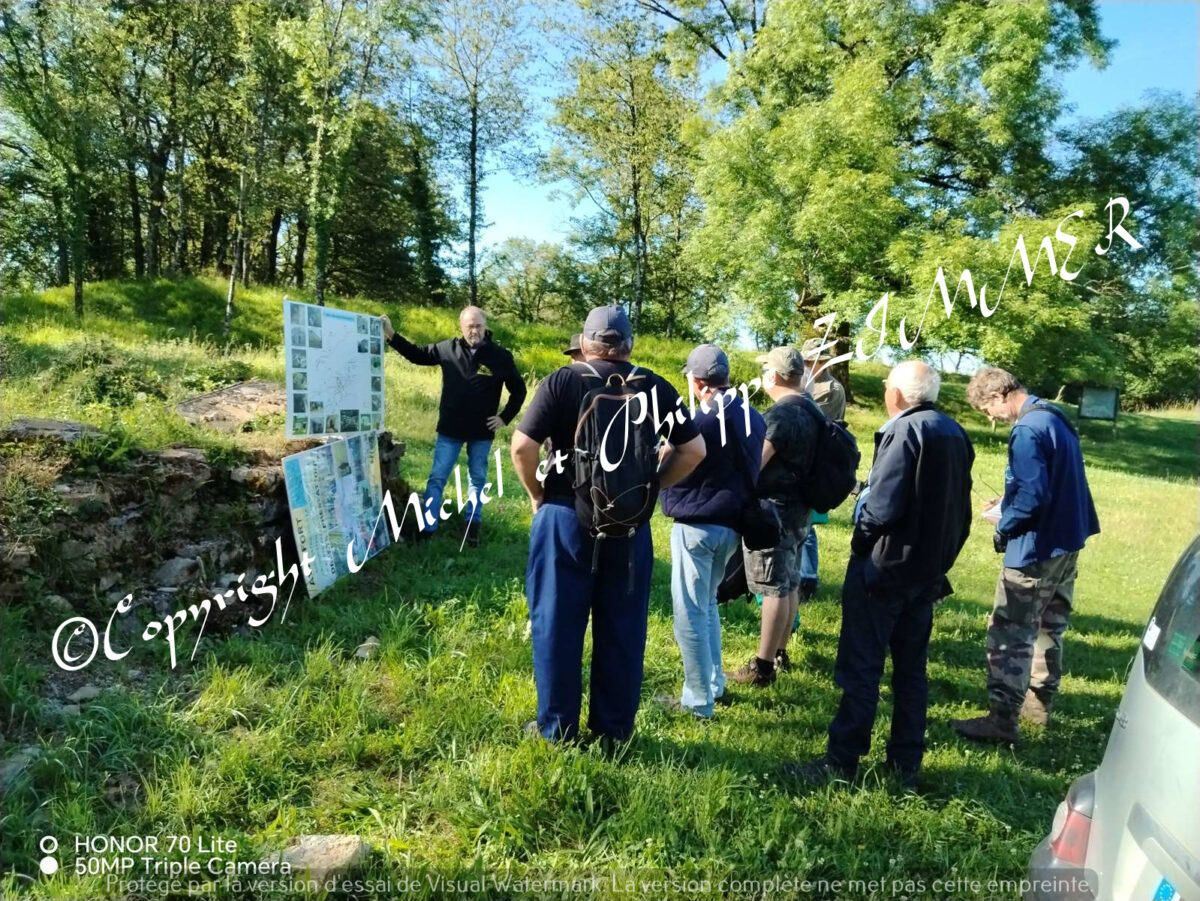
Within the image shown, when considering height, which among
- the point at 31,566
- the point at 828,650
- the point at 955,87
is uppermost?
the point at 955,87

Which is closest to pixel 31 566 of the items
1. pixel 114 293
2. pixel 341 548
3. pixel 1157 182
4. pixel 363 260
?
pixel 341 548

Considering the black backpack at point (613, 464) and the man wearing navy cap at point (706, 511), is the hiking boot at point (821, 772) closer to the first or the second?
the man wearing navy cap at point (706, 511)

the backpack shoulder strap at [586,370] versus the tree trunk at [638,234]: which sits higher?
the tree trunk at [638,234]

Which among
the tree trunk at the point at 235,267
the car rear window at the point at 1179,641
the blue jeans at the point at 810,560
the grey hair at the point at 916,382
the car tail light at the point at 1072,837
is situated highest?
the tree trunk at the point at 235,267

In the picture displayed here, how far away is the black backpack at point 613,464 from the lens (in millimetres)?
3027

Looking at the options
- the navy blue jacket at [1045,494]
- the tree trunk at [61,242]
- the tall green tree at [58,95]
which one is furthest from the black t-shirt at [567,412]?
the tree trunk at [61,242]

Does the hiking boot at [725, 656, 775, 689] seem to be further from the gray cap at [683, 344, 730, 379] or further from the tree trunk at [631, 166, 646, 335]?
the tree trunk at [631, 166, 646, 335]

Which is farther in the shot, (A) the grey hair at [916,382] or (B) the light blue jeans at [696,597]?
(B) the light blue jeans at [696,597]

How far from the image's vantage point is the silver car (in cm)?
139

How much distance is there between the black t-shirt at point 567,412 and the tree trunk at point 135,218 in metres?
27.3

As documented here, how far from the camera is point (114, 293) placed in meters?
19.6

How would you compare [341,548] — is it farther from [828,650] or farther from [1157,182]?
[1157,182]

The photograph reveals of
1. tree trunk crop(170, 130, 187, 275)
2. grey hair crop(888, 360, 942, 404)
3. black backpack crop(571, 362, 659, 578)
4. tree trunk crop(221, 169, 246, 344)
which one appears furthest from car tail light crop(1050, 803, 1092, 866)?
tree trunk crop(170, 130, 187, 275)

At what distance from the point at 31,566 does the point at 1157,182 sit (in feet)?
71.4
